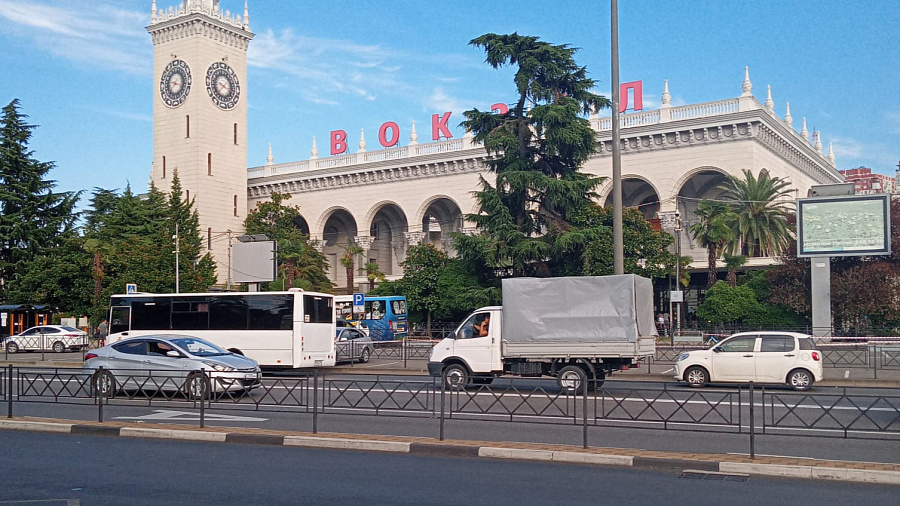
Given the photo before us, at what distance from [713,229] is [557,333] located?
26.6 meters

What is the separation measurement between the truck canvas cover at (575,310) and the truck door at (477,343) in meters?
0.43

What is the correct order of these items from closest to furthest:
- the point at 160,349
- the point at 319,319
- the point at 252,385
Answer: the point at 252,385 → the point at 160,349 → the point at 319,319

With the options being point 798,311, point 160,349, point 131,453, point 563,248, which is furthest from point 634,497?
point 798,311

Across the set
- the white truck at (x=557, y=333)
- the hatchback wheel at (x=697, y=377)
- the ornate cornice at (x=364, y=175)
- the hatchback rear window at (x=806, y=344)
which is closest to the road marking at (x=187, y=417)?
the white truck at (x=557, y=333)

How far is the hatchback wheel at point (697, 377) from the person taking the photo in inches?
766

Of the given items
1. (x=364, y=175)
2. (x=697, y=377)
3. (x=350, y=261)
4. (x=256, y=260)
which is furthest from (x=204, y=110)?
(x=697, y=377)

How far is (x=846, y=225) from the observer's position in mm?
30172

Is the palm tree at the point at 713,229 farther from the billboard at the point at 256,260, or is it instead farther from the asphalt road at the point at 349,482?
the asphalt road at the point at 349,482

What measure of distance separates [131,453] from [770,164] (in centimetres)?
4421

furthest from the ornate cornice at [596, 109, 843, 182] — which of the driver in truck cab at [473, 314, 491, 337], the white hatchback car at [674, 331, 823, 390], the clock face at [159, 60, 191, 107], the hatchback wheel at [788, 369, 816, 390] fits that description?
the clock face at [159, 60, 191, 107]

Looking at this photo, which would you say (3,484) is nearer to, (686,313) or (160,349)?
(160,349)

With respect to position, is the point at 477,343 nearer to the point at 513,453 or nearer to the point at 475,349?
the point at 475,349

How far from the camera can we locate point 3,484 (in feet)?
28.4

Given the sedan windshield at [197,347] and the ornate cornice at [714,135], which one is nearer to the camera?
the sedan windshield at [197,347]
